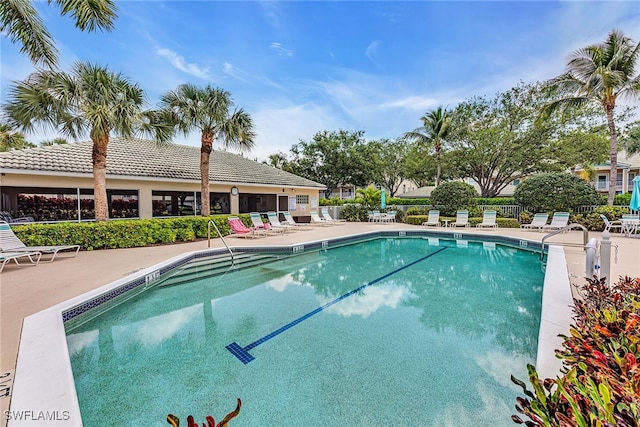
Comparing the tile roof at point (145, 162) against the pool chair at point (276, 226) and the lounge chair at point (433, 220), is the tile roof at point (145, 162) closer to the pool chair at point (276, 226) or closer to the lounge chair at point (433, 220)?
the pool chair at point (276, 226)

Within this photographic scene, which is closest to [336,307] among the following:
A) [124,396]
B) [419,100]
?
[124,396]

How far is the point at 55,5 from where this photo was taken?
277 inches

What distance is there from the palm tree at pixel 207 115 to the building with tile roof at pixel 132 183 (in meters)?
1.46

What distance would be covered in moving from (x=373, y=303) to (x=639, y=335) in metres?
4.22

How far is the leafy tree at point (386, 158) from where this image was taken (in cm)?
3307

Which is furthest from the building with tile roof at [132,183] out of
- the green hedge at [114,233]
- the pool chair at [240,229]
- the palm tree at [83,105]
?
the pool chair at [240,229]

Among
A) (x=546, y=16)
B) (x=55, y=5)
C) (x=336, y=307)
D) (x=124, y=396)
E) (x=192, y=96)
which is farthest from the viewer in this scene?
(x=192, y=96)

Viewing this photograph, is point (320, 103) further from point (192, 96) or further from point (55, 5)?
point (55, 5)

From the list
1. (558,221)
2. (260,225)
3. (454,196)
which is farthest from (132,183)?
(558,221)

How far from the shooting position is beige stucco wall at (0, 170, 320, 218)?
1064 cm

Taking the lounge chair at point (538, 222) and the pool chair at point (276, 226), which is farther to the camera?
the pool chair at point (276, 226)

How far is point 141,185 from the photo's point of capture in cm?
1370

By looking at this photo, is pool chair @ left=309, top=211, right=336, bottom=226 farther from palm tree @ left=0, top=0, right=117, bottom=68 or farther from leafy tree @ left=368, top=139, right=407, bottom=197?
palm tree @ left=0, top=0, right=117, bottom=68

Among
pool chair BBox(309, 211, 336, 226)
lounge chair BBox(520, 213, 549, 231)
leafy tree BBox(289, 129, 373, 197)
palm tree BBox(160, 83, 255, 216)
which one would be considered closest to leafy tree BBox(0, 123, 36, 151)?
palm tree BBox(160, 83, 255, 216)
